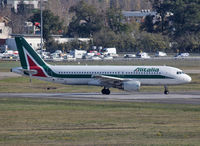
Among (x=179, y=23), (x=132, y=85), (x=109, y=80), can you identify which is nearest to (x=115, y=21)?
(x=179, y=23)

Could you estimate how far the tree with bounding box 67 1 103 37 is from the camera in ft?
488

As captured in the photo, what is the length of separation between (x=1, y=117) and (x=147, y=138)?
39.7 feet

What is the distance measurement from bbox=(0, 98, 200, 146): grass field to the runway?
9.47ft

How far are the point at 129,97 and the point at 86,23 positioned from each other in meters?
106

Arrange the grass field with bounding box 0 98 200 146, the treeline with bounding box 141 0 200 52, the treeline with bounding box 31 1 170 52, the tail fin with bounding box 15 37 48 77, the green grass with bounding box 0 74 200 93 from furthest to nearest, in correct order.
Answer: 1. the treeline with bounding box 31 1 170 52
2. the treeline with bounding box 141 0 200 52
3. the green grass with bounding box 0 74 200 93
4. the tail fin with bounding box 15 37 48 77
5. the grass field with bounding box 0 98 200 146

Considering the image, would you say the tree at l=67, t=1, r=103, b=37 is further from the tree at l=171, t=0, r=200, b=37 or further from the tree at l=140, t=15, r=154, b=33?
the tree at l=171, t=0, r=200, b=37

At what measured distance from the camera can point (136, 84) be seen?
4734 cm

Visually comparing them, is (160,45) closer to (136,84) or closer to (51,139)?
(136,84)

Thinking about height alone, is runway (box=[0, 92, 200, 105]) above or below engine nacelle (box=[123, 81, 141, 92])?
below

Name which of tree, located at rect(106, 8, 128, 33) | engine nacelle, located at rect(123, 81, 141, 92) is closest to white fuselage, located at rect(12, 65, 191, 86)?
engine nacelle, located at rect(123, 81, 141, 92)

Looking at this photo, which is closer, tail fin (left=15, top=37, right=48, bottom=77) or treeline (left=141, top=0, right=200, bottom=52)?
tail fin (left=15, top=37, right=48, bottom=77)

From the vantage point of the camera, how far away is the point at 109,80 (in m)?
48.1

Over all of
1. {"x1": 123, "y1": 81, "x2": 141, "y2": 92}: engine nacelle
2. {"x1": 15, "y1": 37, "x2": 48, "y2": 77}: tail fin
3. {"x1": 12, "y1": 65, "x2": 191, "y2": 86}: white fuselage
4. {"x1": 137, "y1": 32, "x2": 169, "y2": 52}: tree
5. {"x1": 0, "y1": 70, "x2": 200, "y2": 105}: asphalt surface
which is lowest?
{"x1": 137, "y1": 32, "x2": 169, "y2": 52}: tree

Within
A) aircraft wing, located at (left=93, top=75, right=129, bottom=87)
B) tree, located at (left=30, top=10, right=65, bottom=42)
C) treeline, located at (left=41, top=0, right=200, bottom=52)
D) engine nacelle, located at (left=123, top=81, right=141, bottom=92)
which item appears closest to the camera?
engine nacelle, located at (left=123, top=81, right=141, bottom=92)
